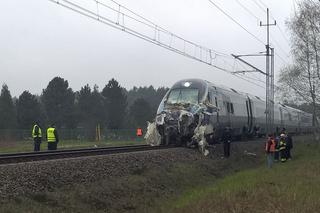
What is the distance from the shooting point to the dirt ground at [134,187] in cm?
1145

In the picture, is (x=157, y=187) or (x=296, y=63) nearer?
(x=157, y=187)

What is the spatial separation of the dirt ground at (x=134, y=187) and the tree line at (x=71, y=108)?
51810 millimetres

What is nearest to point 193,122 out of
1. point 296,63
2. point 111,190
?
point 111,190

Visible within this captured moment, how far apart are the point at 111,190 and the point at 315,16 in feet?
103

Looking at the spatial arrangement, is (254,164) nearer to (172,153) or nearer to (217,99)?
(217,99)

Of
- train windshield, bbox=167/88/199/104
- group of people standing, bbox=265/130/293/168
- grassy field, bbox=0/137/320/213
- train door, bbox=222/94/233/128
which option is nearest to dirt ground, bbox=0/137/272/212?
grassy field, bbox=0/137/320/213

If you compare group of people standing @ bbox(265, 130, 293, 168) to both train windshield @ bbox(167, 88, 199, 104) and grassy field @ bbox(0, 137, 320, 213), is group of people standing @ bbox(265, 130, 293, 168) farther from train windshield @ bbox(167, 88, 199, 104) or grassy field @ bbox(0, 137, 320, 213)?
grassy field @ bbox(0, 137, 320, 213)

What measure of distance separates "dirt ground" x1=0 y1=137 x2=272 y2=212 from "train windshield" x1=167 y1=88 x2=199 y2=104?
3.11 m

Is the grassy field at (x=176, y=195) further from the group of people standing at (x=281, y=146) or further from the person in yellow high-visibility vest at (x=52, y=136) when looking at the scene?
the person in yellow high-visibility vest at (x=52, y=136)

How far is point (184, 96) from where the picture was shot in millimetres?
26281

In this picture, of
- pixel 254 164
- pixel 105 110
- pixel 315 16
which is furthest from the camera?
pixel 105 110

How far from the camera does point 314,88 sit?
43.1 meters

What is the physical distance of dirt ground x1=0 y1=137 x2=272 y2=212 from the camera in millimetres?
11445

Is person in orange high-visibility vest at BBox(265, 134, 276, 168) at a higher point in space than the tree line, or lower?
lower
